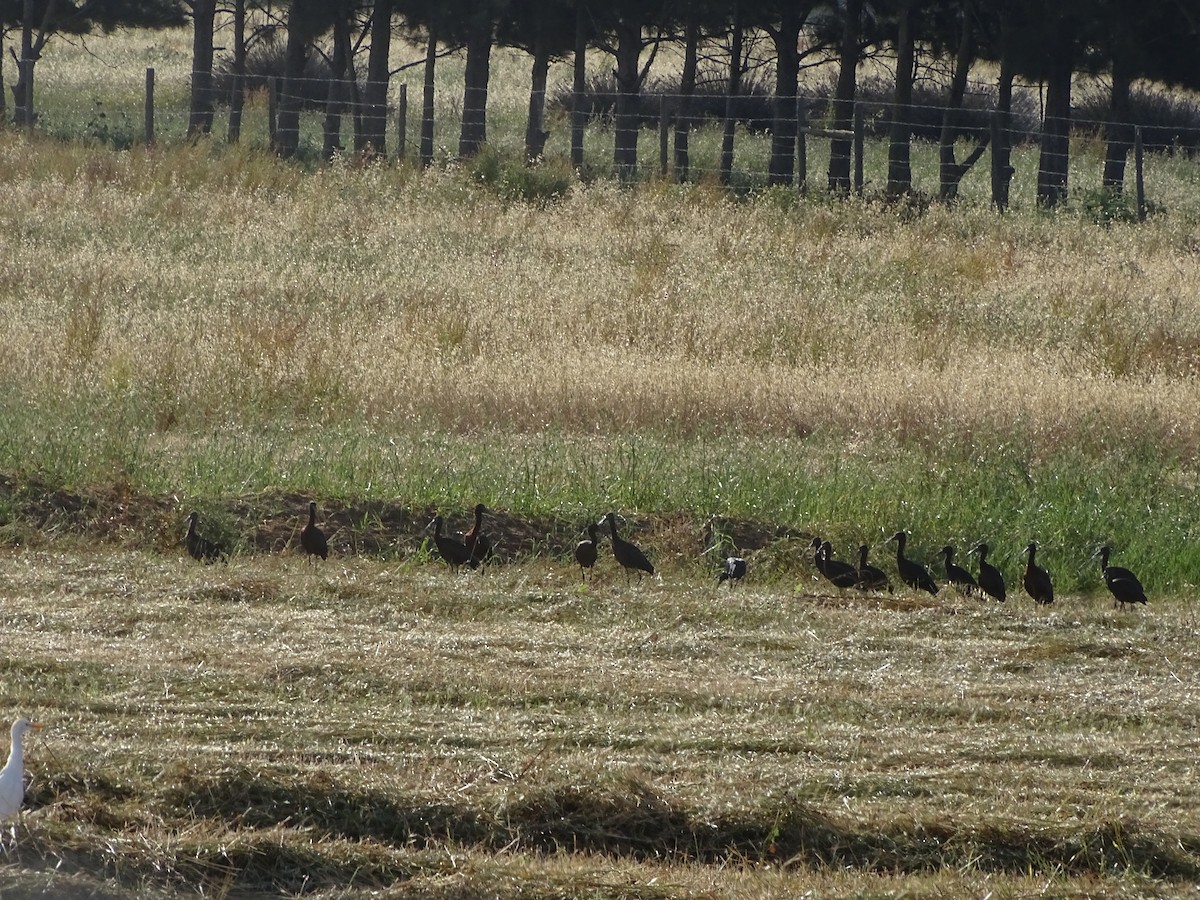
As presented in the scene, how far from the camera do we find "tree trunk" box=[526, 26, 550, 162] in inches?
1219

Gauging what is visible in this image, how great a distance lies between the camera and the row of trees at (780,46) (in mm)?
29312

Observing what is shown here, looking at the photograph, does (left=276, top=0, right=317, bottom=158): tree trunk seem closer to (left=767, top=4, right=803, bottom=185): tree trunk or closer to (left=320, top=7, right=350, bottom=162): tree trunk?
(left=320, top=7, right=350, bottom=162): tree trunk

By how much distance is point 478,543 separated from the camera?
9484 mm

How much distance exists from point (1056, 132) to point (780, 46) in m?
7.32

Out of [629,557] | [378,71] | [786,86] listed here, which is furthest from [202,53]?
[629,557]

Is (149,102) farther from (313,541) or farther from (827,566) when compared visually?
(827,566)

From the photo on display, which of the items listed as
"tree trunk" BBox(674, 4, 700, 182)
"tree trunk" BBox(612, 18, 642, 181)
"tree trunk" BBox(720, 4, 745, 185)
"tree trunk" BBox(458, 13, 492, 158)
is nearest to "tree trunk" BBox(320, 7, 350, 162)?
"tree trunk" BBox(458, 13, 492, 158)

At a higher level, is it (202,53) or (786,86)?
(202,53)

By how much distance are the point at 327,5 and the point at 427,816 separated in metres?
32.1

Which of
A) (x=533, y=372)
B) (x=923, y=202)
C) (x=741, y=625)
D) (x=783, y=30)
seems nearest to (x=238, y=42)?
(x=783, y=30)

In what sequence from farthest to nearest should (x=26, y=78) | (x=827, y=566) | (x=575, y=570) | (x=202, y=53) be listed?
(x=202, y=53), (x=26, y=78), (x=575, y=570), (x=827, y=566)

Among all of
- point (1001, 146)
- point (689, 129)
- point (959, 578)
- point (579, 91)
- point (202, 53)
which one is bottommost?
point (959, 578)

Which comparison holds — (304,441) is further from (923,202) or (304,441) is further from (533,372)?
(923,202)

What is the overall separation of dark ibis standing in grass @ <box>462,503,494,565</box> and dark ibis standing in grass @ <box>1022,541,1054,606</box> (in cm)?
307
